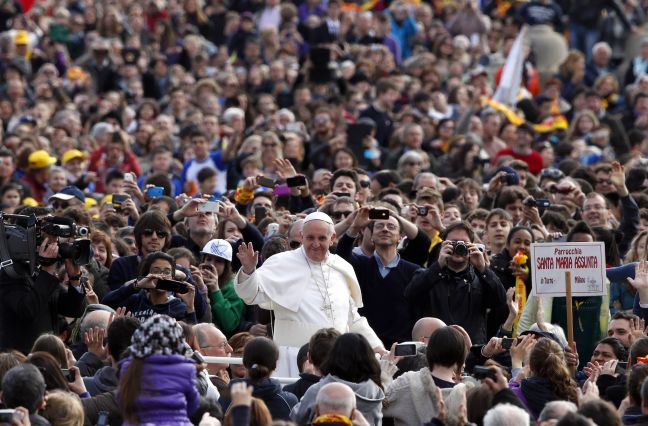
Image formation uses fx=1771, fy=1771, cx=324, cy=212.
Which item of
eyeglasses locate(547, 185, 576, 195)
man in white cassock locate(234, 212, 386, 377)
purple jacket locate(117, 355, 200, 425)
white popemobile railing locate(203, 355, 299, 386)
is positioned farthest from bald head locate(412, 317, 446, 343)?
eyeglasses locate(547, 185, 576, 195)

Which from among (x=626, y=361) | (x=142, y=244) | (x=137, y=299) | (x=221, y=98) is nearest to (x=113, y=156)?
(x=221, y=98)

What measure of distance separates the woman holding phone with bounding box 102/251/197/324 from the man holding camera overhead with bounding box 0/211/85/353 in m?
0.36

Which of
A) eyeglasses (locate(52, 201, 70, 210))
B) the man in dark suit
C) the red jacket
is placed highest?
the man in dark suit

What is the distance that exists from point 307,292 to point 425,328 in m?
0.96

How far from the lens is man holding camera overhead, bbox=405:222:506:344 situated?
12.9 metres

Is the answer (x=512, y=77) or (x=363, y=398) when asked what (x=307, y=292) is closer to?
(x=363, y=398)

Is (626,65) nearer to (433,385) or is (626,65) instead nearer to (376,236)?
(376,236)

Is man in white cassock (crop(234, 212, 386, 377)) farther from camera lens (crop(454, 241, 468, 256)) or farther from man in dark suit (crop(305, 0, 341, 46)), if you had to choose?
man in dark suit (crop(305, 0, 341, 46))

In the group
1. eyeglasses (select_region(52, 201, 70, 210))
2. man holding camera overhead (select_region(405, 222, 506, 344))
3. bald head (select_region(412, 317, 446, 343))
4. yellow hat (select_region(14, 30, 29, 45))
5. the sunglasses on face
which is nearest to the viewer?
bald head (select_region(412, 317, 446, 343))

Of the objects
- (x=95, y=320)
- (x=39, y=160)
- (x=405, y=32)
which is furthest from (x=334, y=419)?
(x=405, y=32)

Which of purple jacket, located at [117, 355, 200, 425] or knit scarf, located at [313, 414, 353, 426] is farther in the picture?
knit scarf, located at [313, 414, 353, 426]

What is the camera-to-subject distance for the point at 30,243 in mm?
11828

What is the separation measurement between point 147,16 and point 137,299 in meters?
17.7

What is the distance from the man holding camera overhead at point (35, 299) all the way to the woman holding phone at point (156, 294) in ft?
1.17
